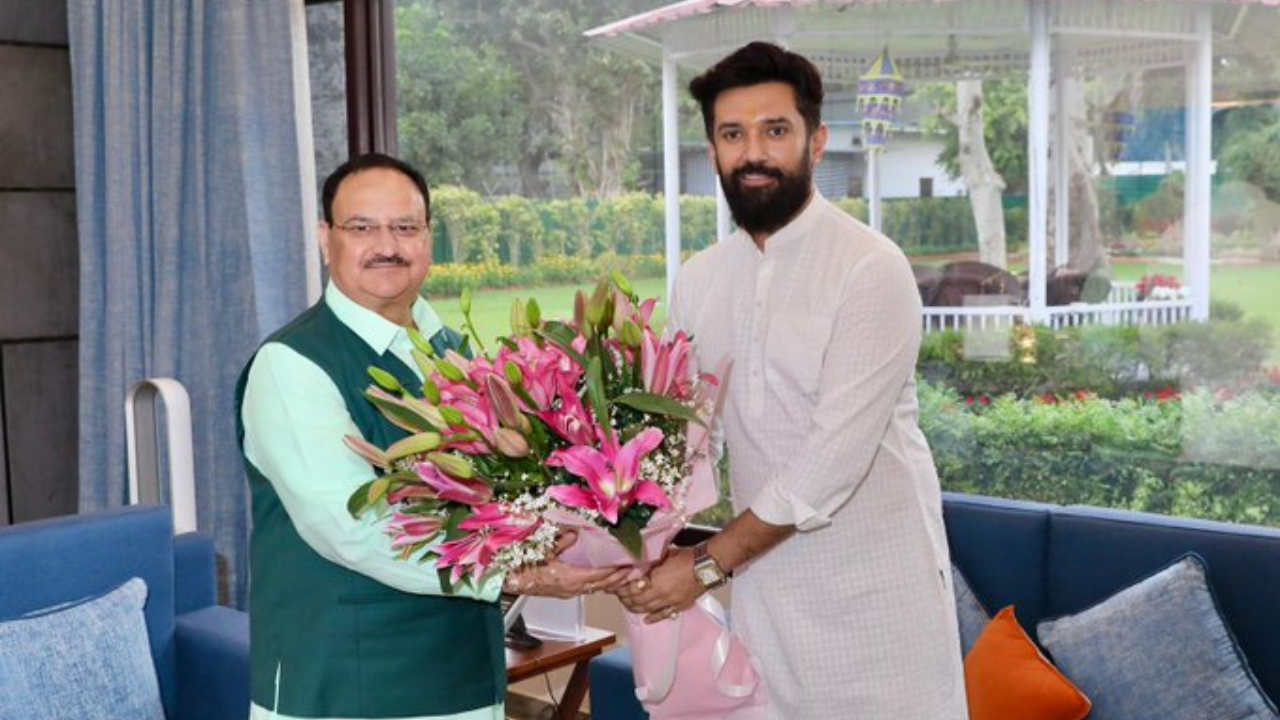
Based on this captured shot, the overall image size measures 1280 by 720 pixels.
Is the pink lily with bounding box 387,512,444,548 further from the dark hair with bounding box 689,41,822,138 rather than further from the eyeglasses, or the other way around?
the dark hair with bounding box 689,41,822,138

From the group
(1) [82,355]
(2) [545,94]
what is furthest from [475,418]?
(1) [82,355]

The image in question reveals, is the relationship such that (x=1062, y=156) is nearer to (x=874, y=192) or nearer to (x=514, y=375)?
(x=874, y=192)

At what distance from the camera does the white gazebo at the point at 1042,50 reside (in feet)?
11.4

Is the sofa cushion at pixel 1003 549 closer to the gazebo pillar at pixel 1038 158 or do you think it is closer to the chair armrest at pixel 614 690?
the gazebo pillar at pixel 1038 158

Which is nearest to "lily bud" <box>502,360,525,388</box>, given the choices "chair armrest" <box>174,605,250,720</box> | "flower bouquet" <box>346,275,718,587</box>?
"flower bouquet" <box>346,275,718,587</box>

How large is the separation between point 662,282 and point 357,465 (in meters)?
2.29

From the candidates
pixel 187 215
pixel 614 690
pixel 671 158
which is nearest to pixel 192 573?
pixel 614 690

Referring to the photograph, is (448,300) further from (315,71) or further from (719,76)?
(719,76)

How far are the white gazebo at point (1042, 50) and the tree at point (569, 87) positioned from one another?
21 centimetres

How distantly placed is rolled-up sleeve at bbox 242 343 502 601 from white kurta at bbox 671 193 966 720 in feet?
1.40

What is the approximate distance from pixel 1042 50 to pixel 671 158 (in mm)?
A: 998

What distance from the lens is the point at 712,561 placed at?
211 centimetres

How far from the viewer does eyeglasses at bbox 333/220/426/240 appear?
2.13 metres

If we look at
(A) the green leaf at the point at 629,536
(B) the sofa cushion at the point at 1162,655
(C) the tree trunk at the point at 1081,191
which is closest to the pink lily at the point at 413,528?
(A) the green leaf at the point at 629,536
